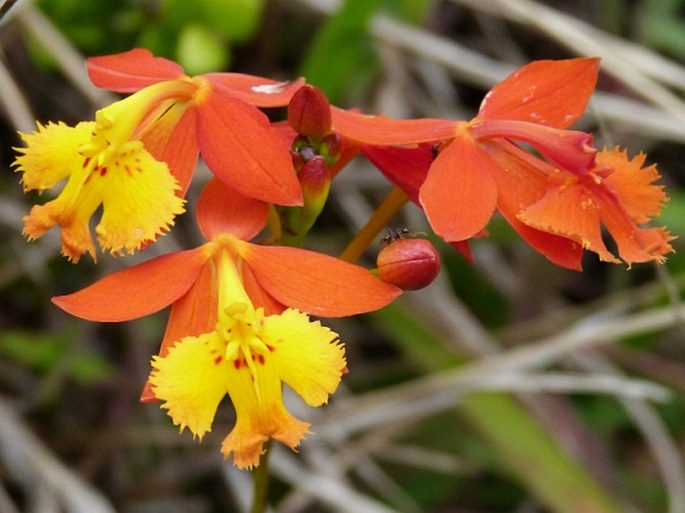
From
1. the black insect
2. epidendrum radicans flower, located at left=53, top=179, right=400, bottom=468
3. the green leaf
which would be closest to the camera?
epidendrum radicans flower, located at left=53, top=179, right=400, bottom=468

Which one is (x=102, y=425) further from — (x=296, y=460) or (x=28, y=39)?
(x=28, y=39)

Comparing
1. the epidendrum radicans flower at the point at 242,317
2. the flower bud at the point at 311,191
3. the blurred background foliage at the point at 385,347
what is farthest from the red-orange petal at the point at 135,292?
the blurred background foliage at the point at 385,347

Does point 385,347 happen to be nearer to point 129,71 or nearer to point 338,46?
point 338,46

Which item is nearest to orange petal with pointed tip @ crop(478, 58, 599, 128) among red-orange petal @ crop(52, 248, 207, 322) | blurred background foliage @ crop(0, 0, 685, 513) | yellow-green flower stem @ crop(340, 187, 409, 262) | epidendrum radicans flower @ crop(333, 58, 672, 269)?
epidendrum radicans flower @ crop(333, 58, 672, 269)

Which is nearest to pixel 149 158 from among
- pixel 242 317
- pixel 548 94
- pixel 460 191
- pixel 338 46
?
pixel 242 317

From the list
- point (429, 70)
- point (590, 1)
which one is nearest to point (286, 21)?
point (429, 70)

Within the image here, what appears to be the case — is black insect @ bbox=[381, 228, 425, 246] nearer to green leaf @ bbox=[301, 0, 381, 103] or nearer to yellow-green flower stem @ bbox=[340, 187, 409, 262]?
yellow-green flower stem @ bbox=[340, 187, 409, 262]

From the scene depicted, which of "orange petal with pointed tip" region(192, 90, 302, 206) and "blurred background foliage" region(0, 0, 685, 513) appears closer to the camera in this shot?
"orange petal with pointed tip" region(192, 90, 302, 206)
